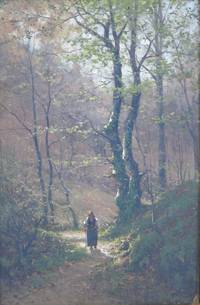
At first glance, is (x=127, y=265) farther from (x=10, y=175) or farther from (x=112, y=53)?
(x=112, y=53)

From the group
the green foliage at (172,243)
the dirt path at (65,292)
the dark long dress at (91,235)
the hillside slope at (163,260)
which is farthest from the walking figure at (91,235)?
the dirt path at (65,292)

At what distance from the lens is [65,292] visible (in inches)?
563

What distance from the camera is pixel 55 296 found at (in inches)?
552

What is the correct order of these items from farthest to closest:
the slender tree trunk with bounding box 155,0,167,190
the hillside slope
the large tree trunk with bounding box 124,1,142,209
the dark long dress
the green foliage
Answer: the slender tree trunk with bounding box 155,0,167,190, the large tree trunk with bounding box 124,1,142,209, the dark long dress, the green foliage, the hillside slope

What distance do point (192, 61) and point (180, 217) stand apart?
35.1 ft

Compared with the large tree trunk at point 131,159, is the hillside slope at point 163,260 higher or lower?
lower

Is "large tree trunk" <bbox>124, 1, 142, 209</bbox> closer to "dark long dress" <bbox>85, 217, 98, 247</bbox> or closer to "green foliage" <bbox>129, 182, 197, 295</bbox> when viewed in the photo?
"green foliage" <bbox>129, 182, 197, 295</bbox>

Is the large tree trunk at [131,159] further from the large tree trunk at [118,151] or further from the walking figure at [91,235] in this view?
the walking figure at [91,235]

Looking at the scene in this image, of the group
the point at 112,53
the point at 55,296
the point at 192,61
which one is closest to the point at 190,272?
the point at 55,296

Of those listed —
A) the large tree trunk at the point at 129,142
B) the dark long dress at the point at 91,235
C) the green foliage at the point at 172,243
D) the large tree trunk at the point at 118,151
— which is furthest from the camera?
the large tree trunk at the point at 118,151

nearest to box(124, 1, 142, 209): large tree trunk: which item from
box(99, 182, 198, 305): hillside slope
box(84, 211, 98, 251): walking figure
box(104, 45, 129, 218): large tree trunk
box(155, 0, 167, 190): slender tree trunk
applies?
box(104, 45, 129, 218): large tree trunk

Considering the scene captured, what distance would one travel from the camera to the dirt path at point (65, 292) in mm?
13742

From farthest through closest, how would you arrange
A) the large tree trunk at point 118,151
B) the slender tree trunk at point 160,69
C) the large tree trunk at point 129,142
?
the large tree trunk at point 118,151 → the slender tree trunk at point 160,69 → the large tree trunk at point 129,142

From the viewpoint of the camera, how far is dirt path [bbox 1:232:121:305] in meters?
13.7
